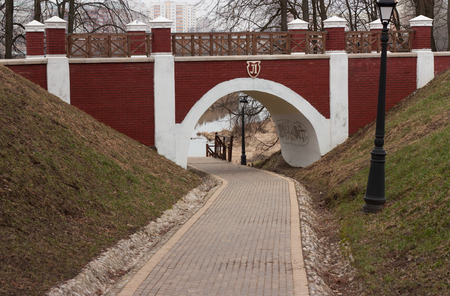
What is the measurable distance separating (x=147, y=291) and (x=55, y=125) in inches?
263

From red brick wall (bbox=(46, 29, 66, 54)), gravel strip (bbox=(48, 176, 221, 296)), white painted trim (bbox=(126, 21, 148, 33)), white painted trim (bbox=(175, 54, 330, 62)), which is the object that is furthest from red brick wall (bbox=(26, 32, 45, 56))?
gravel strip (bbox=(48, 176, 221, 296))

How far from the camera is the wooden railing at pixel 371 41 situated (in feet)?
70.0

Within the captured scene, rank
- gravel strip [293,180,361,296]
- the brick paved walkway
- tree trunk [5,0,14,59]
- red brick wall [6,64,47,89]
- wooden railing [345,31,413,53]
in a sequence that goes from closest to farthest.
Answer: the brick paved walkway → gravel strip [293,180,361,296] → red brick wall [6,64,47,89] → wooden railing [345,31,413,53] → tree trunk [5,0,14,59]

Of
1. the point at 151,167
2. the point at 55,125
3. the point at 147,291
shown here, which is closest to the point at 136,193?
the point at 55,125

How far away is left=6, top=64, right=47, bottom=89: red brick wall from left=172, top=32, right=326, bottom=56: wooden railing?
4.12 m

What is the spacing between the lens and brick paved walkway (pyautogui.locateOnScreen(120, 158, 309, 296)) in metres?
7.53

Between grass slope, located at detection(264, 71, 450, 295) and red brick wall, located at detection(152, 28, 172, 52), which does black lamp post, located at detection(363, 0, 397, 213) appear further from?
red brick wall, located at detection(152, 28, 172, 52)

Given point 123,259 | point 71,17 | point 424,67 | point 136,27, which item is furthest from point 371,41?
point 123,259

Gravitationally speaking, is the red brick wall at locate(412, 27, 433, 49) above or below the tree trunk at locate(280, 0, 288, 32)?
below

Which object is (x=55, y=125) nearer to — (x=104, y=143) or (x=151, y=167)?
(x=104, y=143)

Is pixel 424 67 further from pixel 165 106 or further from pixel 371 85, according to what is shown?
pixel 165 106

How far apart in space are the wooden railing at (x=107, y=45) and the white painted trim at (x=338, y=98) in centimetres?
628

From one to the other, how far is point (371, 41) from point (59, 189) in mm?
14469

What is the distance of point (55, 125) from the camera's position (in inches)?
516
